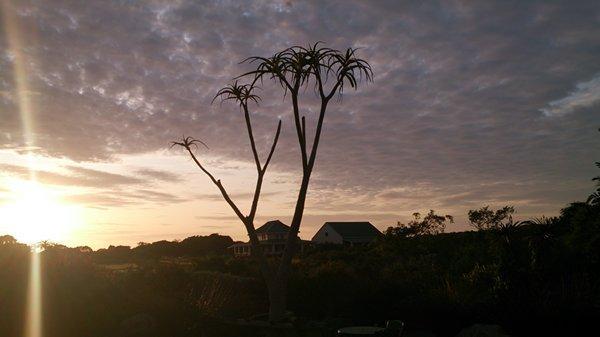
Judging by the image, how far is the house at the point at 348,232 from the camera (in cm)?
7569

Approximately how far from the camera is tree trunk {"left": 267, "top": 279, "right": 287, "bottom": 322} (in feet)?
53.9

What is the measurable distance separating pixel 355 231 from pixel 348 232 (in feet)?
4.31

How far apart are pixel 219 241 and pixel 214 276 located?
6022cm

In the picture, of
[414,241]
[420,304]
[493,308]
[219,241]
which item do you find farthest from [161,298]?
[219,241]

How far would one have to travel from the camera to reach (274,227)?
73.4 metres

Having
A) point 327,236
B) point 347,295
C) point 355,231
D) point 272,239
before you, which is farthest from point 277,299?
point 327,236

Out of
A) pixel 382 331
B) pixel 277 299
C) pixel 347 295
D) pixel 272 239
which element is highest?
pixel 272 239

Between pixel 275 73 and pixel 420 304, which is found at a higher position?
pixel 275 73

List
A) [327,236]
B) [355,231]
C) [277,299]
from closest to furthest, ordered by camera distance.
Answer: [277,299] < [355,231] < [327,236]

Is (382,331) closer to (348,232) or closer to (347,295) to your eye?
(347,295)

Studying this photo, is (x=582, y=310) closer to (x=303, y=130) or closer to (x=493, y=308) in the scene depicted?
(x=493, y=308)

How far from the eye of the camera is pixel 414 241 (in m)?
38.0

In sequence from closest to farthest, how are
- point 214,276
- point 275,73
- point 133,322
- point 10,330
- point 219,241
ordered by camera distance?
point 10,330 → point 133,322 → point 275,73 → point 214,276 → point 219,241

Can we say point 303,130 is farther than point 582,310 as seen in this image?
Yes
